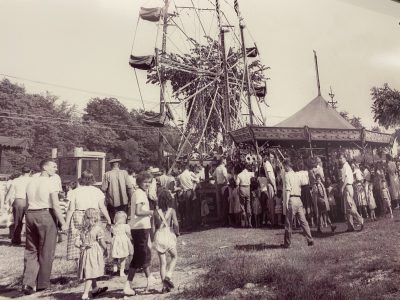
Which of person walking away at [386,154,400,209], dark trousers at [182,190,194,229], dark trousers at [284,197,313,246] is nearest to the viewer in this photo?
dark trousers at [284,197,313,246]

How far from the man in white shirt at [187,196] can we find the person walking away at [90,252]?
3783mm

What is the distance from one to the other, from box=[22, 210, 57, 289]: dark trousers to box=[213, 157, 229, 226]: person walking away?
395 centimetres

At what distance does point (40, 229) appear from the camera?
357 cm

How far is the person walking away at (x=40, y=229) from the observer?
11.7ft

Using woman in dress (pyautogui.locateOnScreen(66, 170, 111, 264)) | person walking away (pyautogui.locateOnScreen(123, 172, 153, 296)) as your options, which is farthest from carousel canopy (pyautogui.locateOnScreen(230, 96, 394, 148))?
person walking away (pyautogui.locateOnScreen(123, 172, 153, 296))

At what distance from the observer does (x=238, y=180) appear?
6578 millimetres

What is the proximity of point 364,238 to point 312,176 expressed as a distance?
57.7 inches

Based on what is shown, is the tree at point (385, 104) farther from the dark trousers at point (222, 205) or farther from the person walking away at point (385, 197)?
the dark trousers at point (222, 205)

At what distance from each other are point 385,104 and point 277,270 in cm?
285

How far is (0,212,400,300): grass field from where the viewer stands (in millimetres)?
2959

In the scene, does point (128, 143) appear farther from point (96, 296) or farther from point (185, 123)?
point (96, 296)

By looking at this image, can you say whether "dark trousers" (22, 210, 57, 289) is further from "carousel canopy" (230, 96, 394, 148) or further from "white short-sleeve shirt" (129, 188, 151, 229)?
"carousel canopy" (230, 96, 394, 148)

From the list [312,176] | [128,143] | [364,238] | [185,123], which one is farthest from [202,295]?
[128,143]

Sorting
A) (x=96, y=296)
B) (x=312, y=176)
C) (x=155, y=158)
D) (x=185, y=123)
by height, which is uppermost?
(x=155, y=158)
